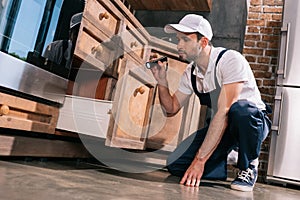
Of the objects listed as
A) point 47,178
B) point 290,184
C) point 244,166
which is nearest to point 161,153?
point 244,166

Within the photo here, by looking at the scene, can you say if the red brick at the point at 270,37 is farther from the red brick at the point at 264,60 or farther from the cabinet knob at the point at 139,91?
the cabinet knob at the point at 139,91

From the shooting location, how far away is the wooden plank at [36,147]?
1.12 m

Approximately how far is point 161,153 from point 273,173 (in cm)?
78

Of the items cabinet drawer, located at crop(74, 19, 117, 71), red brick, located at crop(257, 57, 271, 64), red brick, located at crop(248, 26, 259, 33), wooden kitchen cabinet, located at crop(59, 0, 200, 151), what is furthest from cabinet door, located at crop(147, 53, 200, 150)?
red brick, located at crop(248, 26, 259, 33)

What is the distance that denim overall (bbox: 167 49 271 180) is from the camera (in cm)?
146

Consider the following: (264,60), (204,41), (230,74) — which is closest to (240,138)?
(230,74)

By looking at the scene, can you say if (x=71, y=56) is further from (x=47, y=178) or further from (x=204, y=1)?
(x=204, y=1)

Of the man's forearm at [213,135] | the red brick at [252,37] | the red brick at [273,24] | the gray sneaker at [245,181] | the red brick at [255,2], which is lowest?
the gray sneaker at [245,181]

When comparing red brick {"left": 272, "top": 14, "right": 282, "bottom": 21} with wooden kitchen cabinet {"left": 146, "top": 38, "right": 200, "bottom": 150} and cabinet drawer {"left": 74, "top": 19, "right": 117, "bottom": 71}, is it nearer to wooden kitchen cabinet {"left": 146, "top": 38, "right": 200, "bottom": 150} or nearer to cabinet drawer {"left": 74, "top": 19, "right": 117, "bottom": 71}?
wooden kitchen cabinet {"left": 146, "top": 38, "right": 200, "bottom": 150}

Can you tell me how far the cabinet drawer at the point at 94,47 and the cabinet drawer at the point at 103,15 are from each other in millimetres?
28

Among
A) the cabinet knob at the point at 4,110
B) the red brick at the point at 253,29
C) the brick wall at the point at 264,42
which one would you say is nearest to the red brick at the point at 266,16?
the brick wall at the point at 264,42

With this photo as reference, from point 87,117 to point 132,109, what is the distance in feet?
0.83

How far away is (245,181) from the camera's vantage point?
1.47 m

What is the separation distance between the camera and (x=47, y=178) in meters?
0.96
